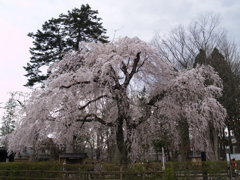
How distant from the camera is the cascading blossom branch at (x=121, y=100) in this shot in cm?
1012

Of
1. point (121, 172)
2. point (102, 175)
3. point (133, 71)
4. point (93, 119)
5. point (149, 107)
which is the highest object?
point (133, 71)

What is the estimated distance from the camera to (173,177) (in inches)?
408

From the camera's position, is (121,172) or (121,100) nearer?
(121,172)

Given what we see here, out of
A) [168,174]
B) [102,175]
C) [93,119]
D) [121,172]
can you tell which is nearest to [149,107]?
[93,119]

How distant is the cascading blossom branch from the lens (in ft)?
33.2

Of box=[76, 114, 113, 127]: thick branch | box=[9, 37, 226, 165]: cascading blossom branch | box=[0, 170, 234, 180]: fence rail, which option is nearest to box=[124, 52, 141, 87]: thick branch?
box=[9, 37, 226, 165]: cascading blossom branch

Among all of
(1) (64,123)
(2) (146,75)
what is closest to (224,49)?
(2) (146,75)

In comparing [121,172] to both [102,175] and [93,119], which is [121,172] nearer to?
[102,175]

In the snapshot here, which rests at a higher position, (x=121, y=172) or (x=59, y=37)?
(x=59, y=37)

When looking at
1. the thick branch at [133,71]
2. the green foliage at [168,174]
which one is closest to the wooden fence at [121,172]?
the green foliage at [168,174]

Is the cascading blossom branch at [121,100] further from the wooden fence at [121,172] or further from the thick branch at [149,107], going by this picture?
the wooden fence at [121,172]

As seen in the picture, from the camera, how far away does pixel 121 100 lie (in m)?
10.8

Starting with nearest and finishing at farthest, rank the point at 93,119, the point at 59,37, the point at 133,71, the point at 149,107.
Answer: the point at 93,119, the point at 133,71, the point at 149,107, the point at 59,37

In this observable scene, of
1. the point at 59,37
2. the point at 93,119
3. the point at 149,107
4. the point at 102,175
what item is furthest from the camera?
the point at 59,37
